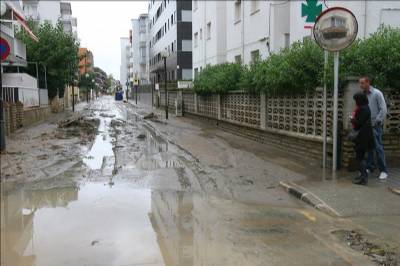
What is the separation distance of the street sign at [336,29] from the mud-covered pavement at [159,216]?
281cm

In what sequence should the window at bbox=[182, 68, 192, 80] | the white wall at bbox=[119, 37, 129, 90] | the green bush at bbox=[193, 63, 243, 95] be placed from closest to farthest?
the green bush at bbox=[193, 63, 243, 95], the window at bbox=[182, 68, 192, 80], the white wall at bbox=[119, 37, 129, 90]

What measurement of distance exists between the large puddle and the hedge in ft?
13.1

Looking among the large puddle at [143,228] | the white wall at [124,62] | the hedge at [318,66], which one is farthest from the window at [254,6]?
the white wall at [124,62]

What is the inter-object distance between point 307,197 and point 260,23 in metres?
16.7

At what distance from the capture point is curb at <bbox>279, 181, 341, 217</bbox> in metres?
7.09

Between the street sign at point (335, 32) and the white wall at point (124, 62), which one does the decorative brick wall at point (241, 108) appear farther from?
the white wall at point (124, 62)

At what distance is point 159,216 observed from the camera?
6.70 m

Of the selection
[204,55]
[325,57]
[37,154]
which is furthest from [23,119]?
[204,55]

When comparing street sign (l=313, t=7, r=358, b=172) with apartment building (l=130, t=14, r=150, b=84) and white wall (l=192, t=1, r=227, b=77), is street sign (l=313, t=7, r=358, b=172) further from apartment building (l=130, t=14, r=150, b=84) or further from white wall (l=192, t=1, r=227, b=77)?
apartment building (l=130, t=14, r=150, b=84)

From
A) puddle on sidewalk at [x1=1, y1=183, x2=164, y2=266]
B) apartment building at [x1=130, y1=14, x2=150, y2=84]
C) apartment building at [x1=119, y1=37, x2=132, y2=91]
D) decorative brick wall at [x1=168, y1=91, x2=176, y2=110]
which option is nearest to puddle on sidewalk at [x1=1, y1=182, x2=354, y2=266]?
puddle on sidewalk at [x1=1, y1=183, x2=164, y2=266]

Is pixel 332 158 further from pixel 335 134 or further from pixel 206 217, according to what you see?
pixel 206 217

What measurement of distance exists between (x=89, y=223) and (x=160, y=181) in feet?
9.53

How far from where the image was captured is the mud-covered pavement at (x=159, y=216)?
5.20 meters

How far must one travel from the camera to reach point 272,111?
13.7 metres
